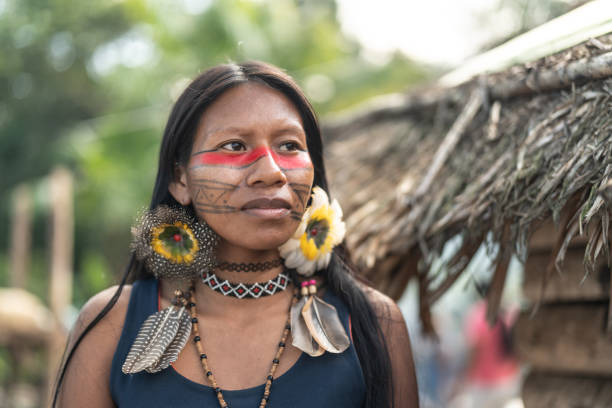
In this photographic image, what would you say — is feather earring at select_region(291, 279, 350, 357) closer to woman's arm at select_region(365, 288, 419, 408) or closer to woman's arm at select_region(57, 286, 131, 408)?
woman's arm at select_region(365, 288, 419, 408)

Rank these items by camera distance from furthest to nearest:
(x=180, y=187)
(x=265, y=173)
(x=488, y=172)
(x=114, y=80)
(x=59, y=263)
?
(x=114, y=80) < (x=59, y=263) < (x=488, y=172) < (x=180, y=187) < (x=265, y=173)

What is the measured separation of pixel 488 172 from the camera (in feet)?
7.99

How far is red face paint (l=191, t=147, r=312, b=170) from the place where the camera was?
6.52 ft

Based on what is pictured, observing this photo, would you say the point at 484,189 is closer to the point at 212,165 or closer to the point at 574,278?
the point at 574,278

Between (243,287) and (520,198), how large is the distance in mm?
1018

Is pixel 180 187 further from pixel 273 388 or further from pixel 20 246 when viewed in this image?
pixel 20 246

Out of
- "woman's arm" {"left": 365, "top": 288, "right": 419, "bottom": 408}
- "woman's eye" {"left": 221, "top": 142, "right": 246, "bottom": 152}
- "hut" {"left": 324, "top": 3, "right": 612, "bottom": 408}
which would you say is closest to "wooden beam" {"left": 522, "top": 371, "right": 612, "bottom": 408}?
"hut" {"left": 324, "top": 3, "right": 612, "bottom": 408}

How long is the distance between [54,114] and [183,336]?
21.8 meters

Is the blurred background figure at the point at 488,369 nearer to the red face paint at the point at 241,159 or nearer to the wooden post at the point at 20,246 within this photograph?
the red face paint at the point at 241,159

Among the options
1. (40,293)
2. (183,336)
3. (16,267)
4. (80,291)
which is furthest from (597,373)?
(40,293)

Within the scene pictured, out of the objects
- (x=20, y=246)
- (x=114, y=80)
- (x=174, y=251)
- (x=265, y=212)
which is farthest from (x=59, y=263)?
(x=114, y=80)

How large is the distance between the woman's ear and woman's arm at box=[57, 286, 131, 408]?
416 mm

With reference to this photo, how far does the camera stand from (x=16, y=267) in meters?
9.65

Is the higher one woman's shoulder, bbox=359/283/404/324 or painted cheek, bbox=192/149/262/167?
painted cheek, bbox=192/149/262/167
